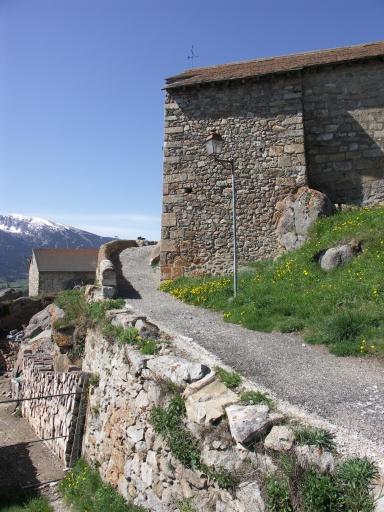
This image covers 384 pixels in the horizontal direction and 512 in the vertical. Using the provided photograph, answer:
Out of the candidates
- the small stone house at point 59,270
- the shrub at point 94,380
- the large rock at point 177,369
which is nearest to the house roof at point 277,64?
the shrub at point 94,380

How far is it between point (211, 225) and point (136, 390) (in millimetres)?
8058

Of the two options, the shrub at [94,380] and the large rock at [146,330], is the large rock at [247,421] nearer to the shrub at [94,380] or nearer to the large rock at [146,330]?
the large rock at [146,330]

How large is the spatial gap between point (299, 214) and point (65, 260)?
39.3 m

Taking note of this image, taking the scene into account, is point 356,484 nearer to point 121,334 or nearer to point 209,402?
point 209,402

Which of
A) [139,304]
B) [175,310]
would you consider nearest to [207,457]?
[175,310]

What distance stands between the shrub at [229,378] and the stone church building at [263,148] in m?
8.14

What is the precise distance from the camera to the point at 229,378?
5.67 m

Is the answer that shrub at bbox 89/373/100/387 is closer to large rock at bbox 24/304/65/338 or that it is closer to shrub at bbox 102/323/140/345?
shrub at bbox 102/323/140/345

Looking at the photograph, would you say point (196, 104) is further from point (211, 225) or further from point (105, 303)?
point (105, 303)

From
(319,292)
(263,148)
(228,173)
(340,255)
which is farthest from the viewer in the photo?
(228,173)

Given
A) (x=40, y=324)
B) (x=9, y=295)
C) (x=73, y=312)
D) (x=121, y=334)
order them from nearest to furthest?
(x=121, y=334), (x=73, y=312), (x=40, y=324), (x=9, y=295)

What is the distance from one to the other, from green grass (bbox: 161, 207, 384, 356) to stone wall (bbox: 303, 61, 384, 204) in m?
1.46

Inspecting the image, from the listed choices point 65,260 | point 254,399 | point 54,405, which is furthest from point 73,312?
point 65,260

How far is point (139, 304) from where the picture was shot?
11.1 m
